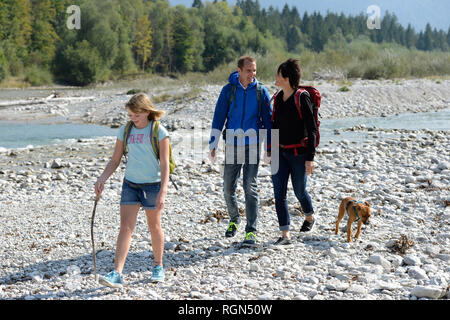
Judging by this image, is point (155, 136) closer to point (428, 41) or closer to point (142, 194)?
point (142, 194)

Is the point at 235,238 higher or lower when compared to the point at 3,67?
lower

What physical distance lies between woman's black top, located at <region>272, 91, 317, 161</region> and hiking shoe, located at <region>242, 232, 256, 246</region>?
1.09 metres

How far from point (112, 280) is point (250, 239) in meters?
1.93

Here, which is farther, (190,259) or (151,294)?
(190,259)

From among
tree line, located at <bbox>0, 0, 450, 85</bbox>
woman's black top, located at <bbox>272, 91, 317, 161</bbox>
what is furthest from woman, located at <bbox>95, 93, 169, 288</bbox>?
tree line, located at <bbox>0, 0, 450, 85</bbox>

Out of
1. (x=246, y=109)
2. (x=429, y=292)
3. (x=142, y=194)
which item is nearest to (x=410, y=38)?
(x=246, y=109)

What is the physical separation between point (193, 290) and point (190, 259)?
1.00 meters

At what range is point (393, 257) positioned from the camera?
5.37 meters

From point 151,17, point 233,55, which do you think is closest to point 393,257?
point 233,55

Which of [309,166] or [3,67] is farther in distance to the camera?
[3,67]

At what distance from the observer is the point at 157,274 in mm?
4887

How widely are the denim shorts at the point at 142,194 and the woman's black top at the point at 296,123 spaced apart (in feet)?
5.38

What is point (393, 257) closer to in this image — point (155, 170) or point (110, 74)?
point (155, 170)

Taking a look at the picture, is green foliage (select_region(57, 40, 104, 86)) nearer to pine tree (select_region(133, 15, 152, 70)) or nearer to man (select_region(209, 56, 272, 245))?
pine tree (select_region(133, 15, 152, 70))
